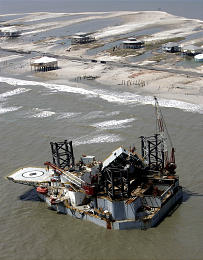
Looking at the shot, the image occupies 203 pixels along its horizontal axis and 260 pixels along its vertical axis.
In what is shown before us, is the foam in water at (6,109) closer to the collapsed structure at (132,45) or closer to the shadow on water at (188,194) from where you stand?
the shadow on water at (188,194)

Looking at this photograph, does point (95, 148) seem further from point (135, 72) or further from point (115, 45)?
point (115, 45)

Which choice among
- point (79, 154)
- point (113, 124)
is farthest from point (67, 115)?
point (79, 154)

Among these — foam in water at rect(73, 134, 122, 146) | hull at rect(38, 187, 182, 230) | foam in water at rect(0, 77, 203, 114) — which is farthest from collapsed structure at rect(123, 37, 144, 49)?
hull at rect(38, 187, 182, 230)

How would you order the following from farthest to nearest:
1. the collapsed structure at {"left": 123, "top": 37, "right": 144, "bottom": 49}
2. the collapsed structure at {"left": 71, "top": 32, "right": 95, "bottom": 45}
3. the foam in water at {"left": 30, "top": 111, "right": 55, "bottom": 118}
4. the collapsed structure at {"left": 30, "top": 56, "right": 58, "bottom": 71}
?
the collapsed structure at {"left": 71, "top": 32, "right": 95, "bottom": 45} → the collapsed structure at {"left": 123, "top": 37, "right": 144, "bottom": 49} → the collapsed structure at {"left": 30, "top": 56, "right": 58, "bottom": 71} → the foam in water at {"left": 30, "top": 111, "right": 55, "bottom": 118}

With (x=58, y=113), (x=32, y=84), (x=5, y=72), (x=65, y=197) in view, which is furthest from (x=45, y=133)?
(x=5, y=72)

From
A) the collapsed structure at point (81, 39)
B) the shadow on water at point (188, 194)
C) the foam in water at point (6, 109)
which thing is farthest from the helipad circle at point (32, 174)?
the collapsed structure at point (81, 39)

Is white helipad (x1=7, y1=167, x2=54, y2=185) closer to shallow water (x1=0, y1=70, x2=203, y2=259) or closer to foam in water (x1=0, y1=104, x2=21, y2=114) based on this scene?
shallow water (x1=0, y1=70, x2=203, y2=259)
